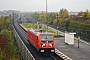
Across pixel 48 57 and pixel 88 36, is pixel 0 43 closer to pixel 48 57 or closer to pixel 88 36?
pixel 48 57

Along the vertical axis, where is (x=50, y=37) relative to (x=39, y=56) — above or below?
above

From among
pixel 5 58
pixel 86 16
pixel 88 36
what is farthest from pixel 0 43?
pixel 86 16

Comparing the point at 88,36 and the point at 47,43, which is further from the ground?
the point at 47,43

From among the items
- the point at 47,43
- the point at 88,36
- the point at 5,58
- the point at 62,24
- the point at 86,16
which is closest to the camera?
the point at 5,58

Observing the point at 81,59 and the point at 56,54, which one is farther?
the point at 56,54

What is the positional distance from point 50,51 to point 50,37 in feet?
5.26

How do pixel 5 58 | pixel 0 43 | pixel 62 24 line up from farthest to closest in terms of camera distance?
1. pixel 62 24
2. pixel 0 43
3. pixel 5 58

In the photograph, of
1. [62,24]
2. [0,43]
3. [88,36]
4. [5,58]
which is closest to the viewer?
[5,58]

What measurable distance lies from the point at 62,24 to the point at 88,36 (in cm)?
2924

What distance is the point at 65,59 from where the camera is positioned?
22.3 meters

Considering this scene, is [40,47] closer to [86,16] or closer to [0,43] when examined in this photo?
[0,43]

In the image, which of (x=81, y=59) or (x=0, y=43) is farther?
(x=0, y=43)

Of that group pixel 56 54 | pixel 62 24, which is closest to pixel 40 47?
pixel 56 54

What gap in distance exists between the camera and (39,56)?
2584 cm
